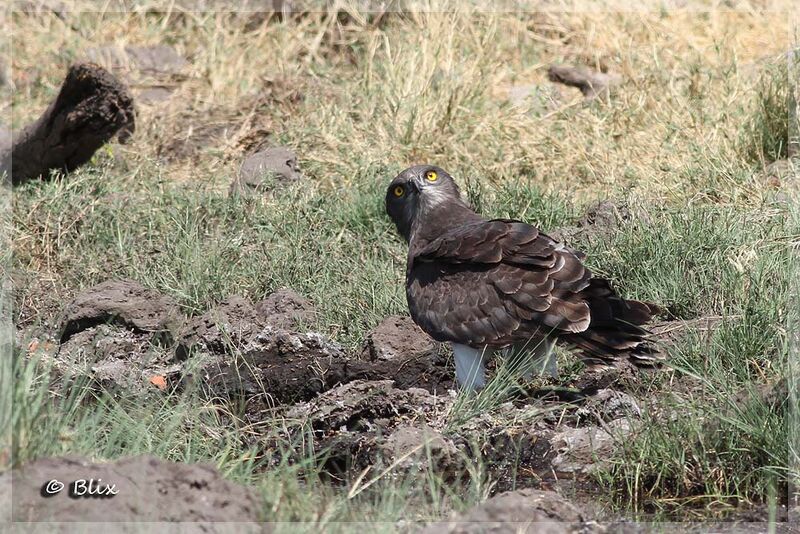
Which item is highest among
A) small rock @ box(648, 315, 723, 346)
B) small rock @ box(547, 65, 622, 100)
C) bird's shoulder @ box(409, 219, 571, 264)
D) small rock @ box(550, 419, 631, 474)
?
bird's shoulder @ box(409, 219, 571, 264)

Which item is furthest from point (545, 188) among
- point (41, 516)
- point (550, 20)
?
point (41, 516)

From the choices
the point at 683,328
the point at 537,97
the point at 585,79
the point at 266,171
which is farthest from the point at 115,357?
the point at 585,79

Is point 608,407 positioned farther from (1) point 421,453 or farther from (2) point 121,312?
(2) point 121,312

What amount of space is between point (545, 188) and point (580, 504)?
4196 mm

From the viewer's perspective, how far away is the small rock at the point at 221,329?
7039 millimetres

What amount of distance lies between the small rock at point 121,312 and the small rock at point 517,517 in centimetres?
351

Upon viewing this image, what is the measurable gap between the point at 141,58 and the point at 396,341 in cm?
630

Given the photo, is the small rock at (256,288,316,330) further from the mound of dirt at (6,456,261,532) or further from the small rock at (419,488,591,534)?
the mound of dirt at (6,456,261,532)

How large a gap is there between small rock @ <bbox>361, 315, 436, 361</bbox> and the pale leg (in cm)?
54

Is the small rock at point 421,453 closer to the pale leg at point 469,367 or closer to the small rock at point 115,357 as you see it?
the pale leg at point 469,367

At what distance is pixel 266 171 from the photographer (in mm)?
9453

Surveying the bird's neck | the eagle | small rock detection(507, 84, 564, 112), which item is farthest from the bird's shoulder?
small rock detection(507, 84, 564, 112)

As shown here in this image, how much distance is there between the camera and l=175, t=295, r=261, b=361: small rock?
704cm

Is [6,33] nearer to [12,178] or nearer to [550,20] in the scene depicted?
[12,178]
